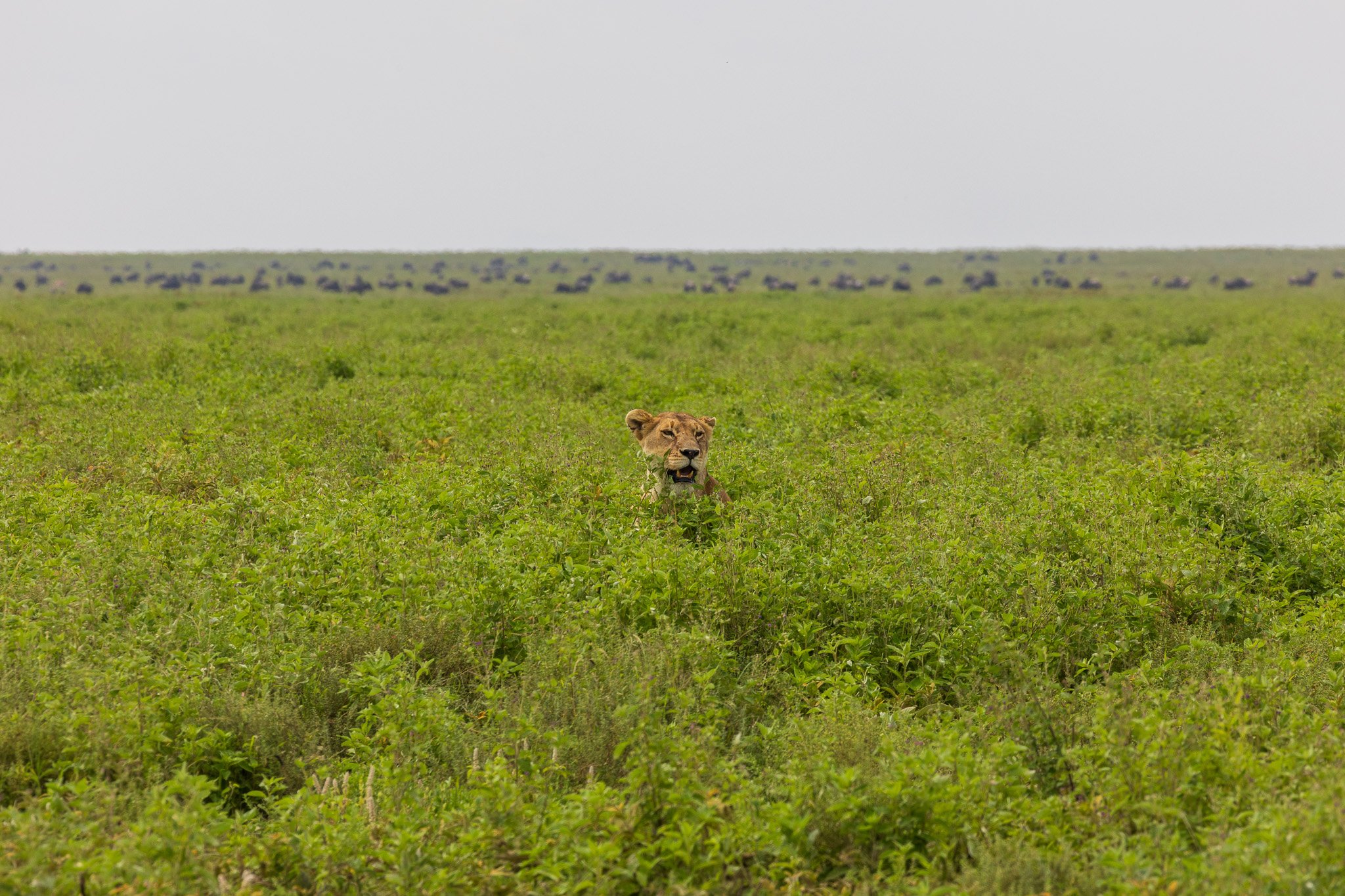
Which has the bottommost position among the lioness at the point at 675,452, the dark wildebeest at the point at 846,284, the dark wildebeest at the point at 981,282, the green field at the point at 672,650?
the green field at the point at 672,650

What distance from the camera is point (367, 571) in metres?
5.81

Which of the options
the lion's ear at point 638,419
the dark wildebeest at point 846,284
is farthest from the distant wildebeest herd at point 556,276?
the lion's ear at point 638,419

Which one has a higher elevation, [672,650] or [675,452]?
[675,452]

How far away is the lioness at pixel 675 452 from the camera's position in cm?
709

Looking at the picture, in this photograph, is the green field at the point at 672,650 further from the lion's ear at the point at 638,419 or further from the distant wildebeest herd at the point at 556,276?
the distant wildebeest herd at the point at 556,276

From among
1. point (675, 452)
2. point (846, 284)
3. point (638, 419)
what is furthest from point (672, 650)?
point (846, 284)

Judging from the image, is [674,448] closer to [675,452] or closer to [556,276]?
[675,452]

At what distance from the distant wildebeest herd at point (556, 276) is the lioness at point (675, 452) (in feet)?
123

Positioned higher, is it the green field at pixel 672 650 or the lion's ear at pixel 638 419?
the lion's ear at pixel 638 419

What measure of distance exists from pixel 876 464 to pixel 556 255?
103423mm

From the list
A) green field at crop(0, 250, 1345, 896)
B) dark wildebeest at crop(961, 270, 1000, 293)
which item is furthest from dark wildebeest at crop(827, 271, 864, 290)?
green field at crop(0, 250, 1345, 896)

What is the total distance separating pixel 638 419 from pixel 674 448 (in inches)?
21.8

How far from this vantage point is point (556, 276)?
238 ft

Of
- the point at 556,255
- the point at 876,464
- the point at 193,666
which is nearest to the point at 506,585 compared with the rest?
the point at 193,666
